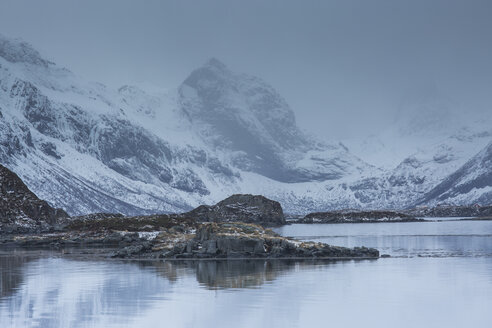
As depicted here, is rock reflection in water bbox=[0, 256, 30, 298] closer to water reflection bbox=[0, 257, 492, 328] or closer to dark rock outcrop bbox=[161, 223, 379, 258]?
water reflection bbox=[0, 257, 492, 328]

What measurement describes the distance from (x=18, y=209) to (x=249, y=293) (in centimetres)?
13188

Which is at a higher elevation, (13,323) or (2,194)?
(2,194)

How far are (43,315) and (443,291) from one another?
3114 centimetres

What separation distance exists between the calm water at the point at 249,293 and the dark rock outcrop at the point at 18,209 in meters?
82.4

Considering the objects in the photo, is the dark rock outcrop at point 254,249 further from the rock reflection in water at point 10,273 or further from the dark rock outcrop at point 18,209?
the dark rock outcrop at point 18,209

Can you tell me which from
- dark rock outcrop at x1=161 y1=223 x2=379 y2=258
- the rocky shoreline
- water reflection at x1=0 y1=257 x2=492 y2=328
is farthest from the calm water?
the rocky shoreline

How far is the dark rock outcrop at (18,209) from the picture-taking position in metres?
174

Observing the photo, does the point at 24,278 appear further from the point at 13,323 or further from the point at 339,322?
the point at 339,322

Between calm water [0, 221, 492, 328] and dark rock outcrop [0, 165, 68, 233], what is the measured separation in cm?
8239

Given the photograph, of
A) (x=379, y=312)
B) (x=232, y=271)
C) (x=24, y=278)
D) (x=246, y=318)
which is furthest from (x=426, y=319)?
(x=24, y=278)

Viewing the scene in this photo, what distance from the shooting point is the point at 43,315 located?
169 feet

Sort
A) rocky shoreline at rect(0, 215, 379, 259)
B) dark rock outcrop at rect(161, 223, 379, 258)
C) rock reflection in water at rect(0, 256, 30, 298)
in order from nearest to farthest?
rock reflection in water at rect(0, 256, 30, 298) → dark rock outcrop at rect(161, 223, 379, 258) → rocky shoreline at rect(0, 215, 379, 259)

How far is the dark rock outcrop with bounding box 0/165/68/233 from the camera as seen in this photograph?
570 ft

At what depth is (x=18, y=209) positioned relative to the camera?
181750mm
